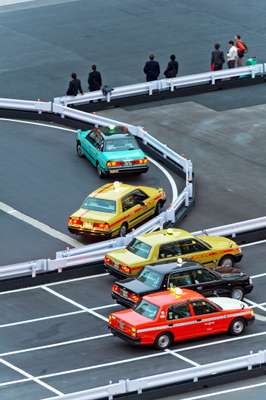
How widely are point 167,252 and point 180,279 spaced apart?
90.5 inches

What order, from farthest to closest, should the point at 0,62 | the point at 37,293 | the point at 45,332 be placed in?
the point at 0,62, the point at 37,293, the point at 45,332

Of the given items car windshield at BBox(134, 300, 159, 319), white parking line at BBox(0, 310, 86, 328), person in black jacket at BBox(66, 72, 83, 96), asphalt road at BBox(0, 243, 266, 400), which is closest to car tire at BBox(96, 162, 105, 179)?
person in black jacket at BBox(66, 72, 83, 96)

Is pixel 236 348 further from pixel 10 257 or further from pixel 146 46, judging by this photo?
pixel 146 46

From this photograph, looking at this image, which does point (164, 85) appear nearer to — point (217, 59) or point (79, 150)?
point (217, 59)

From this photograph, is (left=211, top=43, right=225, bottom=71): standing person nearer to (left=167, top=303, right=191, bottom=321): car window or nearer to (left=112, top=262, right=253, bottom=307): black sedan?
(left=112, top=262, right=253, bottom=307): black sedan

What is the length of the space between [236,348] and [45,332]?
5.08 metres

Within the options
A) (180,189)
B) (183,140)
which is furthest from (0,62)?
(180,189)

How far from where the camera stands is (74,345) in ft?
131

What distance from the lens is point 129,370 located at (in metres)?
38.2

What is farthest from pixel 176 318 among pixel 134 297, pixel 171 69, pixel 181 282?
pixel 171 69

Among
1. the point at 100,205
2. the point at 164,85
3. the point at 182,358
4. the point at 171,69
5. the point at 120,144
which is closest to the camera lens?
the point at 182,358

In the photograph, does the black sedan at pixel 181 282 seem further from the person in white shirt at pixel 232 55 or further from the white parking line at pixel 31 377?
the person in white shirt at pixel 232 55

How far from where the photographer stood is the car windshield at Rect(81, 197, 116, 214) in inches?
1875

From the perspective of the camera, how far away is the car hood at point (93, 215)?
47.0m
